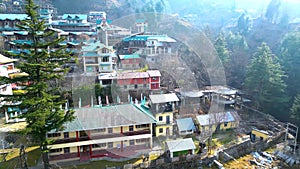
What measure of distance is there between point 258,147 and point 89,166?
8.67 meters

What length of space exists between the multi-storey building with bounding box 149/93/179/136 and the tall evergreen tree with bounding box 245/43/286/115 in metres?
7.45

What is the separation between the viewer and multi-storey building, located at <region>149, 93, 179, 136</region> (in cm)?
1126

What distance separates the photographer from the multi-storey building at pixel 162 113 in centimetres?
1126

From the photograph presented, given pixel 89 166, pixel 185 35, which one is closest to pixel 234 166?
pixel 89 166

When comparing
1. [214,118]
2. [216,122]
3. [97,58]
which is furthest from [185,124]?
[97,58]

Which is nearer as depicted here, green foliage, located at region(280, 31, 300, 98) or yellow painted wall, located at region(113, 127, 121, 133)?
yellow painted wall, located at region(113, 127, 121, 133)

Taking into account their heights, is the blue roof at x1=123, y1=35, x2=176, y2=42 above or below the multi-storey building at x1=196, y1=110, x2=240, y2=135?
above

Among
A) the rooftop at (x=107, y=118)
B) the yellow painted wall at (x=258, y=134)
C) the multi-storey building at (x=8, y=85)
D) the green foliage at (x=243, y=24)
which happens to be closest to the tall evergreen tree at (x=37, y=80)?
the rooftop at (x=107, y=118)

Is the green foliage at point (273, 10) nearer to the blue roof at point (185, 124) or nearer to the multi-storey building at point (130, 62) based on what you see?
the multi-storey building at point (130, 62)

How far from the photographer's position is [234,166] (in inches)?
395

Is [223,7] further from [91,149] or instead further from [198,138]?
[91,149]

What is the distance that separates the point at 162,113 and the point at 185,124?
1771mm

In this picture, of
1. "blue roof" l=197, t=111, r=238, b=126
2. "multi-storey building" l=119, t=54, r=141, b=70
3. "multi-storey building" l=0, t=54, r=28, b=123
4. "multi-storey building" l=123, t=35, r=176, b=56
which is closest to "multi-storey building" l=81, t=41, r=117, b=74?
"multi-storey building" l=119, t=54, r=141, b=70

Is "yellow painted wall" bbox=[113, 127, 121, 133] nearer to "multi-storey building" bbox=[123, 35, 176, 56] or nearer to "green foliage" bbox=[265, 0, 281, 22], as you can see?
"multi-storey building" bbox=[123, 35, 176, 56]
